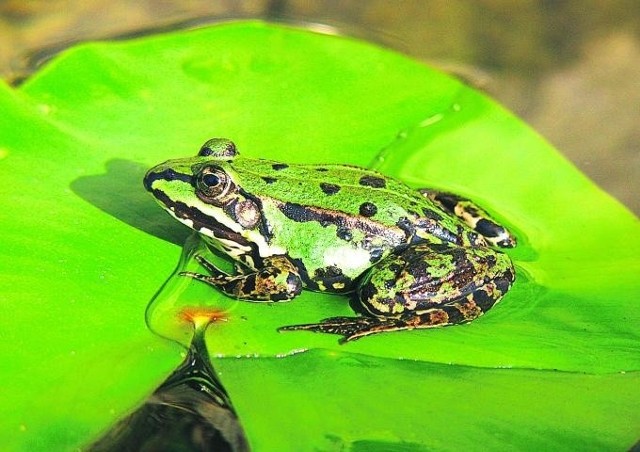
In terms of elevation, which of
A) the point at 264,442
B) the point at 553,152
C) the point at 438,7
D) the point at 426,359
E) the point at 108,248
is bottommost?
the point at 264,442

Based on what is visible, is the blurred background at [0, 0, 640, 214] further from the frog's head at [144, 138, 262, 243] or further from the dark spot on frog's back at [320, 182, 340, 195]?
the dark spot on frog's back at [320, 182, 340, 195]

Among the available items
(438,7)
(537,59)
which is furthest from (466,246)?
(438,7)

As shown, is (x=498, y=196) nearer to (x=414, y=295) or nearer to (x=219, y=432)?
(x=414, y=295)

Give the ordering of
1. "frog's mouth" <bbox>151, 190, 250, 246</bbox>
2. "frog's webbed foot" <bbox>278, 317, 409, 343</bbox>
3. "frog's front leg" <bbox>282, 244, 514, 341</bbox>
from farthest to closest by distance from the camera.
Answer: "frog's mouth" <bbox>151, 190, 250, 246</bbox>, "frog's front leg" <bbox>282, 244, 514, 341</bbox>, "frog's webbed foot" <bbox>278, 317, 409, 343</bbox>

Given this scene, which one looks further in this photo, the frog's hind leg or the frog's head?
the frog's hind leg

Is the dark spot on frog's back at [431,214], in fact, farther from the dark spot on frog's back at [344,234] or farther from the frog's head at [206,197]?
the frog's head at [206,197]

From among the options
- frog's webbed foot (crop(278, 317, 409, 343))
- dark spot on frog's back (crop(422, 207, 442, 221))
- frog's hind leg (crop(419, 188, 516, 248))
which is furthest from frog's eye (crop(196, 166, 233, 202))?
frog's hind leg (crop(419, 188, 516, 248))

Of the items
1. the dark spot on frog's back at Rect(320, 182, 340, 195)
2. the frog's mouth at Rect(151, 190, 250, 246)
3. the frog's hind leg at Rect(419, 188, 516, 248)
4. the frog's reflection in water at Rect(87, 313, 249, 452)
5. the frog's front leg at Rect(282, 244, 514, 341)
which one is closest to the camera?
the frog's reflection in water at Rect(87, 313, 249, 452)
